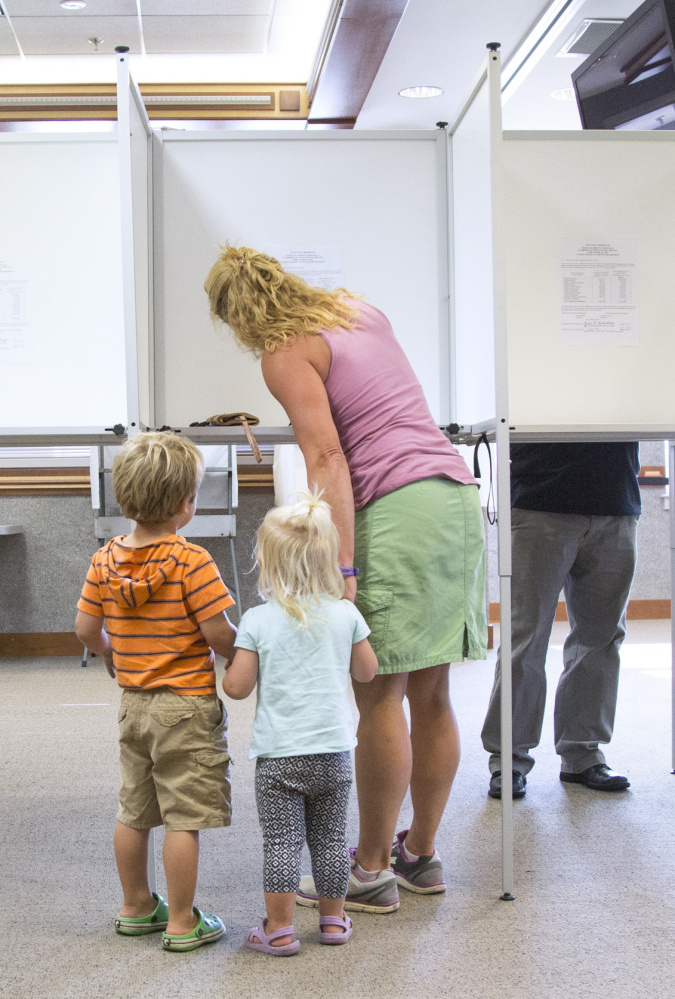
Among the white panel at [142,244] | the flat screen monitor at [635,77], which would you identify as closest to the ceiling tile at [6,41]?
the white panel at [142,244]

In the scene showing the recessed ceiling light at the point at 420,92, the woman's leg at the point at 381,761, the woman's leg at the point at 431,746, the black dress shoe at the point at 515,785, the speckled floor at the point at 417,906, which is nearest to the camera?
the speckled floor at the point at 417,906

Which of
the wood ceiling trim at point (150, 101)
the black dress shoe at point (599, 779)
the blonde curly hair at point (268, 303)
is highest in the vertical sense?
the wood ceiling trim at point (150, 101)

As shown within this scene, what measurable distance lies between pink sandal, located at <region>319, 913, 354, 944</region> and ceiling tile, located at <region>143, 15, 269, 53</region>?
13.0 ft

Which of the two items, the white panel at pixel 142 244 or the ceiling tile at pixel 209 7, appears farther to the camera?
the ceiling tile at pixel 209 7

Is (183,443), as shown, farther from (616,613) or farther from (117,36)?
(117,36)

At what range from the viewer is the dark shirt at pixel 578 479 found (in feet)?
7.36

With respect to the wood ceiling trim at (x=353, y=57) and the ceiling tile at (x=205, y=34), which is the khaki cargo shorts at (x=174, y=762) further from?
the ceiling tile at (x=205, y=34)

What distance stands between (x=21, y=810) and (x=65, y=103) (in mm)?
3436

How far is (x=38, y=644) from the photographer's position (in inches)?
181

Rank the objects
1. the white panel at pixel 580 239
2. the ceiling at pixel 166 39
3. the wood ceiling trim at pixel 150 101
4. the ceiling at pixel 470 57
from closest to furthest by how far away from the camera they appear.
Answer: the white panel at pixel 580 239 → the ceiling at pixel 470 57 → the ceiling at pixel 166 39 → the wood ceiling trim at pixel 150 101

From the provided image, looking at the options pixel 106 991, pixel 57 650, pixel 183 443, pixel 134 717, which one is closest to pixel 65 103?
pixel 57 650

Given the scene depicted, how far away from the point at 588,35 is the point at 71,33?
2417 mm

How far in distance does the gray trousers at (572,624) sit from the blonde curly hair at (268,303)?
0.86m

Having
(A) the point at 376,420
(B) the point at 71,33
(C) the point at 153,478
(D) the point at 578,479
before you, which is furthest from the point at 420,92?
(C) the point at 153,478
